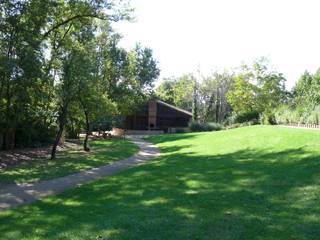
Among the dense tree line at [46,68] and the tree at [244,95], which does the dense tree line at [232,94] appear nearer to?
the tree at [244,95]

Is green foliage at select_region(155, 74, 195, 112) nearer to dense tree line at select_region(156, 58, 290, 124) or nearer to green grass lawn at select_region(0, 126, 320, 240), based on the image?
dense tree line at select_region(156, 58, 290, 124)

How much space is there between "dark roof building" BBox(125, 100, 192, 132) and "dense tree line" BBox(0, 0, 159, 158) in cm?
3301

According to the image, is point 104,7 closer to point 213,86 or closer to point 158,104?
point 158,104

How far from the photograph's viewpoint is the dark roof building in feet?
203

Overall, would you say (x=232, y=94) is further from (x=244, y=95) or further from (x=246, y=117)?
(x=246, y=117)

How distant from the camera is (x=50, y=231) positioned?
7191 mm

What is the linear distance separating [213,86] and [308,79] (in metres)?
18.4

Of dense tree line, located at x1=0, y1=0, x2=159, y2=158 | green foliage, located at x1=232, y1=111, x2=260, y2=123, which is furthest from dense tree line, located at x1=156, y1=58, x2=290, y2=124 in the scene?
dense tree line, located at x1=0, y1=0, x2=159, y2=158

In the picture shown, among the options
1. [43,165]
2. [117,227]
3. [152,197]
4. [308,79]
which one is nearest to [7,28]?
[43,165]

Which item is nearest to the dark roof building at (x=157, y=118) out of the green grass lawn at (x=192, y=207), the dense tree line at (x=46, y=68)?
the dense tree line at (x=46, y=68)

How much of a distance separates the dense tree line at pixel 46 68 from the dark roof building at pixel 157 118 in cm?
3301

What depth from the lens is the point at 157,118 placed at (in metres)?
62.2

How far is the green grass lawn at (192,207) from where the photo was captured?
6.64 metres

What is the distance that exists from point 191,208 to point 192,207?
0.24 feet
